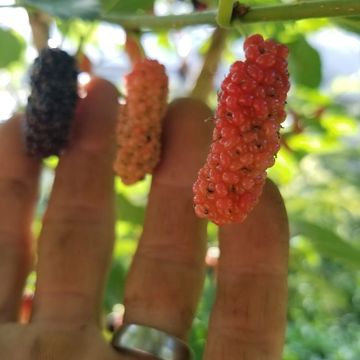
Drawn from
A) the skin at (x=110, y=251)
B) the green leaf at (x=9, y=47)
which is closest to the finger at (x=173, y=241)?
the skin at (x=110, y=251)

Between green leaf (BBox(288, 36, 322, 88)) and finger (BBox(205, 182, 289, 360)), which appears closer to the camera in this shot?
finger (BBox(205, 182, 289, 360))

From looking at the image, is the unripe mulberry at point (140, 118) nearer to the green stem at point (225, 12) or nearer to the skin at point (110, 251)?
the skin at point (110, 251)

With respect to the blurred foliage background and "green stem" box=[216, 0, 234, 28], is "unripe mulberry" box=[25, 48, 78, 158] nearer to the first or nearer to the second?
the blurred foliage background

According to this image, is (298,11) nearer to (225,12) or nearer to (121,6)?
(225,12)

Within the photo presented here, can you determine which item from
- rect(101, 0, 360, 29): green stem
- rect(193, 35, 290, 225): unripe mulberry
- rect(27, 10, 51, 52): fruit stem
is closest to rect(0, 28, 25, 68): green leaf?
rect(27, 10, 51, 52): fruit stem

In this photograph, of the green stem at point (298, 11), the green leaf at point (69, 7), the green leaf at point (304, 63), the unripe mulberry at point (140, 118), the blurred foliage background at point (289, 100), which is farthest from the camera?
the green leaf at point (304, 63)

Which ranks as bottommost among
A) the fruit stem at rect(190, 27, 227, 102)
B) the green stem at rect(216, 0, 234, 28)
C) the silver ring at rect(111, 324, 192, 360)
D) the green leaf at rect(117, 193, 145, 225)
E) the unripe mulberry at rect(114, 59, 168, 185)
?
the silver ring at rect(111, 324, 192, 360)

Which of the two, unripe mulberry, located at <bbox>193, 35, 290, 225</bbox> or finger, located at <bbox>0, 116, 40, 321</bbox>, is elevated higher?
unripe mulberry, located at <bbox>193, 35, 290, 225</bbox>
